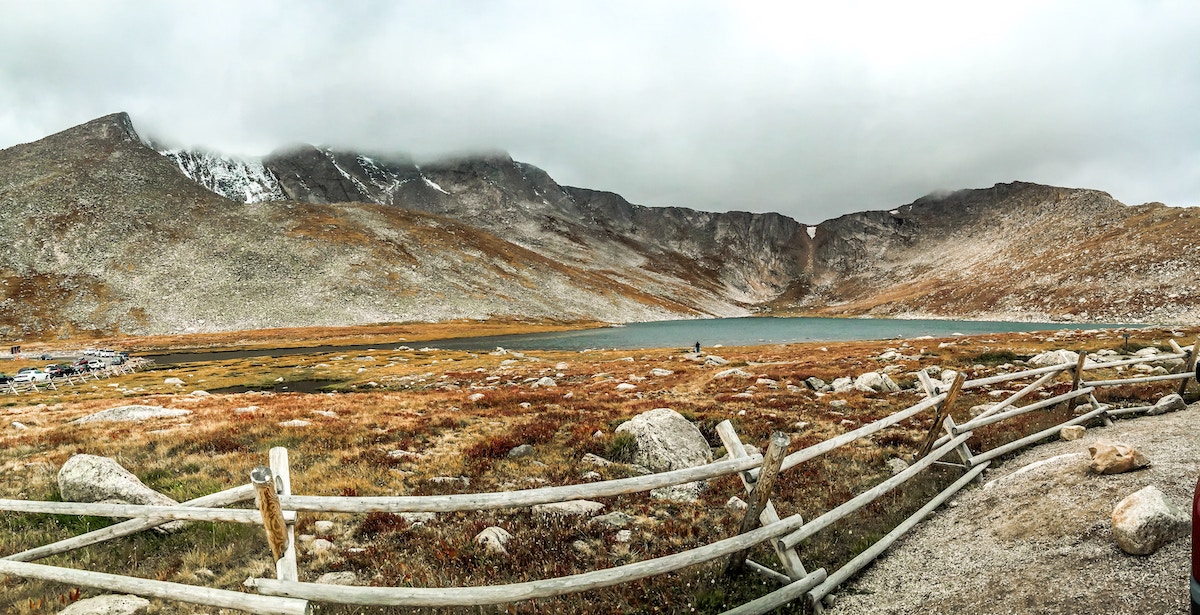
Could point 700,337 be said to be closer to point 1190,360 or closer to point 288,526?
point 1190,360

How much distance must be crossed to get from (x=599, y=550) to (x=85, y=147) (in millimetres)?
252537

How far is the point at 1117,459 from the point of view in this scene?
798 centimetres

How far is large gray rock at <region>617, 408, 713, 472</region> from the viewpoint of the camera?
41.1 ft

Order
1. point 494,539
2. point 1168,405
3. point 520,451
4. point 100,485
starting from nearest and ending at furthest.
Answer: point 494,539, point 100,485, point 520,451, point 1168,405

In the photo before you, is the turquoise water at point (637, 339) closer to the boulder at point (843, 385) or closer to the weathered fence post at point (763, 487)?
the boulder at point (843, 385)

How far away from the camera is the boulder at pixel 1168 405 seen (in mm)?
14039

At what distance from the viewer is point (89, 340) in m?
109

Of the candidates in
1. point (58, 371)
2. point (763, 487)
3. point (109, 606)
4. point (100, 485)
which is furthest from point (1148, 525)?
point (58, 371)

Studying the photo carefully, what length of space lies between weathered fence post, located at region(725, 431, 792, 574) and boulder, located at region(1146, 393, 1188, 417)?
1569 cm

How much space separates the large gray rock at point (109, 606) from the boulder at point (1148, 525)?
1223 centimetres

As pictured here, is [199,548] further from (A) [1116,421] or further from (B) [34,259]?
(B) [34,259]

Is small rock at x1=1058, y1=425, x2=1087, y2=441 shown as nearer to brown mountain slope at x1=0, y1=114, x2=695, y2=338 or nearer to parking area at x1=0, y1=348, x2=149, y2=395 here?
parking area at x1=0, y1=348, x2=149, y2=395

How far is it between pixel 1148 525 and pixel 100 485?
16.5 meters

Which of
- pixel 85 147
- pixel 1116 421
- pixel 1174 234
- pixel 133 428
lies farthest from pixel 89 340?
pixel 1174 234
